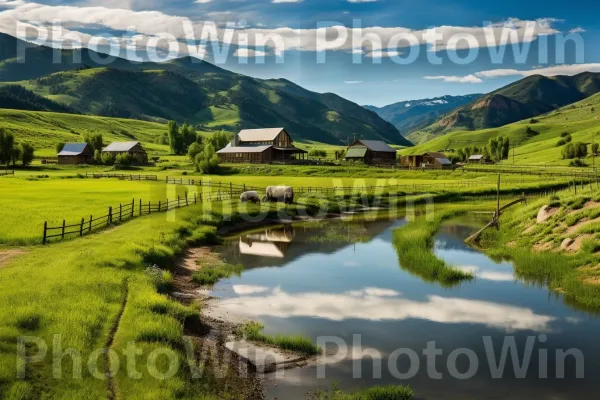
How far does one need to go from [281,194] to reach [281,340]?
4465 centimetres

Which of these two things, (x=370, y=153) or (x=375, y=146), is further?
(x=375, y=146)

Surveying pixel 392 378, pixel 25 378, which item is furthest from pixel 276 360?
pixel 25 378

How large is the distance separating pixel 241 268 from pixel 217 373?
57.6 feet

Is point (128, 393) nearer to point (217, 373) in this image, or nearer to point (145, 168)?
point (217, 373)

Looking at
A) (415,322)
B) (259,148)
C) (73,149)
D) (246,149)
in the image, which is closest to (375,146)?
(259,148)

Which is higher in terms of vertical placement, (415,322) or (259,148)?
(259,148)

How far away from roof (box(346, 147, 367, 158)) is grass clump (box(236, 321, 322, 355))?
120 m

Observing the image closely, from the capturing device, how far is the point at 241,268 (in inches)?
1355

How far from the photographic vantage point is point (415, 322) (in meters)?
22.9

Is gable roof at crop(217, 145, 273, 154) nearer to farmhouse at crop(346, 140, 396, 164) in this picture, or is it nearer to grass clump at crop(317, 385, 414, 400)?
farmhouse at crop(346, 140, 396, 164)

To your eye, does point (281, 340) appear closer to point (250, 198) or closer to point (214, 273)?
point (214, 273)

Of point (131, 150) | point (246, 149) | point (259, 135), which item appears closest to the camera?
point (246, 149)

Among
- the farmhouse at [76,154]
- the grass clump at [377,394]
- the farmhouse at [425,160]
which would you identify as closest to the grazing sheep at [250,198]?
the grass clump at [377,394]

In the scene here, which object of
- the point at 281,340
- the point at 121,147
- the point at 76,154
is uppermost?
the point at 121,147
